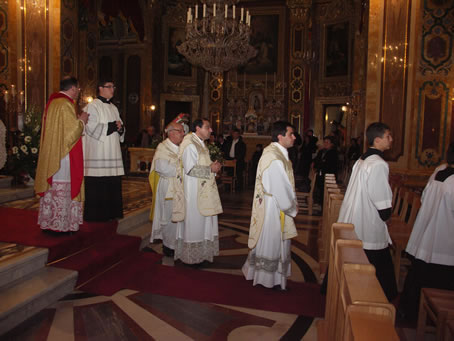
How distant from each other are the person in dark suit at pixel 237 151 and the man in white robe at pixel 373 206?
8.45 m

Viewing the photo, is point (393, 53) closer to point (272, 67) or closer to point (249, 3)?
point (272, 67)

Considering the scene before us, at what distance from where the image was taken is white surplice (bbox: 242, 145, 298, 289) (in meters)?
3.73

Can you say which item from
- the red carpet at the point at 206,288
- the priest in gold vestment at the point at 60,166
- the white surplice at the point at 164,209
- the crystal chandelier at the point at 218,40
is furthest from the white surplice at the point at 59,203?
the crystal chandelier at the point at 218,40

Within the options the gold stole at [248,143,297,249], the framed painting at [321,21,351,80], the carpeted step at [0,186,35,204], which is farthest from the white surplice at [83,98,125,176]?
the framed painting at [321,21,351,80]

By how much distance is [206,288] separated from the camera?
3984 millimetres

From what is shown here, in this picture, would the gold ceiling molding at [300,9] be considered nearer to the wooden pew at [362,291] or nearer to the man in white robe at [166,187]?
the man in white robe at [166,187]

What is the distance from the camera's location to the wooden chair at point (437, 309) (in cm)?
238

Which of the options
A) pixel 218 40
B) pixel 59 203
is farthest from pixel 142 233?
pixel 218 40

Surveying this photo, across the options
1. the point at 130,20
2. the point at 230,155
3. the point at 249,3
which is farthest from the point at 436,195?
the point at 249,3

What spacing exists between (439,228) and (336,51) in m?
15.1

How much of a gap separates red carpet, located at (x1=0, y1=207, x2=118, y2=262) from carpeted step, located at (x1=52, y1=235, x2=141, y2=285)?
0.07m

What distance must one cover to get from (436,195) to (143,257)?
339cm

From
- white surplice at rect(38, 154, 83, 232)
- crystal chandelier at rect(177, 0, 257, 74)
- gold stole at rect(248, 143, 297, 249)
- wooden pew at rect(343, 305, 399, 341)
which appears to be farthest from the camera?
crystal chandelier at rect(177, 0, 257, 74)

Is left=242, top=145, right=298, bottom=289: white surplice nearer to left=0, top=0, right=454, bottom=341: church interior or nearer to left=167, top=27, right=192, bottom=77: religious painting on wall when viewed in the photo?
left=0, top=0, right=454, bottom=341: church interior
